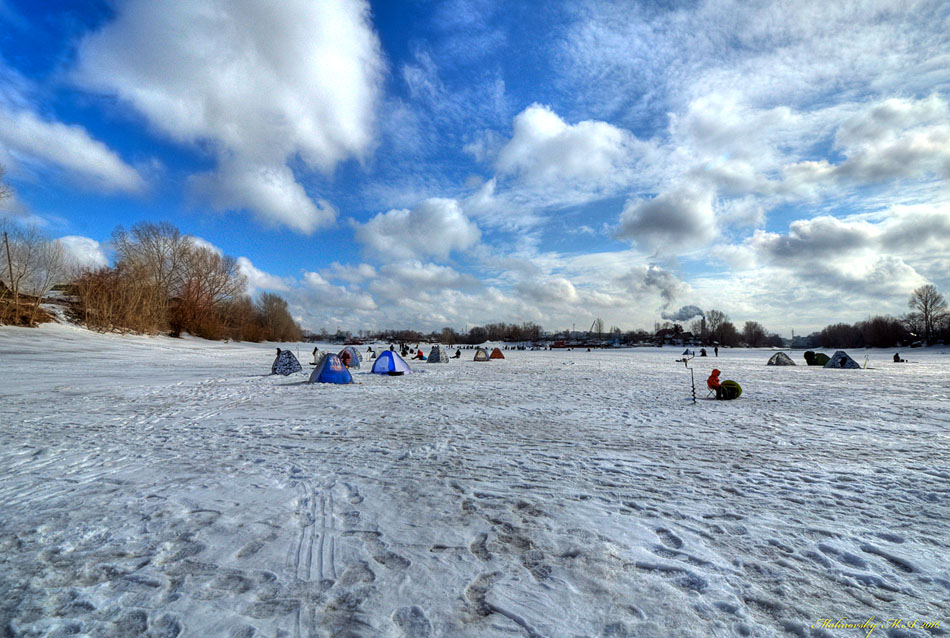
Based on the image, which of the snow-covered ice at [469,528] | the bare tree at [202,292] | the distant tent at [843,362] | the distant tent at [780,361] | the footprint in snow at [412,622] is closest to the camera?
the footprint in snow at [412,622]

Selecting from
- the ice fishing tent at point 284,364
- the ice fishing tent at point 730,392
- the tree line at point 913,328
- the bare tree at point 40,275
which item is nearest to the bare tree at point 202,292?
the bare tree at point 40,275

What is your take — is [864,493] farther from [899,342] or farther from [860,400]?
[899,342]

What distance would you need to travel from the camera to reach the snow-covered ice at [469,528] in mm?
2625

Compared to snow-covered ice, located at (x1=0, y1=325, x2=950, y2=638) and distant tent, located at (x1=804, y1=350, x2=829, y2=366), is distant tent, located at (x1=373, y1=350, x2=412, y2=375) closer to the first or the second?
snow-covered ice, located at (x1=0, y1=325, x2=950, y2=638)

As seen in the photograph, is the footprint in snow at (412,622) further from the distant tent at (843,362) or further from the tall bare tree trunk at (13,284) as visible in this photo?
the tall bare tree trunk at (13,284)

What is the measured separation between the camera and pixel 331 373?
56.4 ft

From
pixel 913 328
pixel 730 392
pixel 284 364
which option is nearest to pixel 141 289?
pixel 284 364

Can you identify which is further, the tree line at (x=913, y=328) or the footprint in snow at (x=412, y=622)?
the tree line at (x=913, y=328)

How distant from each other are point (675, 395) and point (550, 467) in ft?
32.5

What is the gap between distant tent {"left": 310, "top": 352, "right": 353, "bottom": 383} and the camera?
673 inches

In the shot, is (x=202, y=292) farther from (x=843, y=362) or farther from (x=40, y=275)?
(x=843, y=362)

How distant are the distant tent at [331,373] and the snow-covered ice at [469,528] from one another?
8.22 meters

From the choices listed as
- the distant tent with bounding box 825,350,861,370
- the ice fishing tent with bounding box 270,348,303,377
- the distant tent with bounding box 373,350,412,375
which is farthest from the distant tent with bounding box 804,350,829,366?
the ice fishing tent with bounding box 270,348,303,377

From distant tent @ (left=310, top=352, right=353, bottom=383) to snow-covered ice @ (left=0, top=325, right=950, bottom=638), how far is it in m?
8.22
